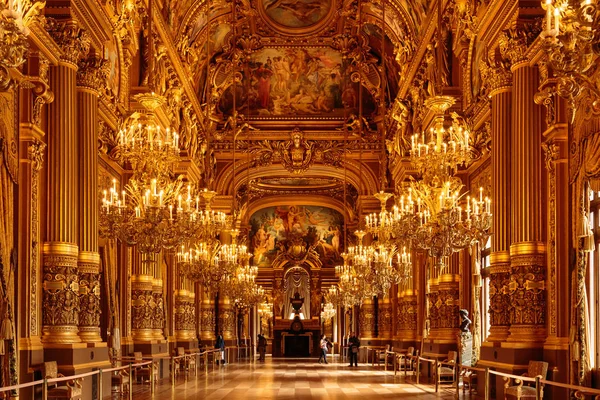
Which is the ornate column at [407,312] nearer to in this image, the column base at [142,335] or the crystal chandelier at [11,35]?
the column base at [142,335]

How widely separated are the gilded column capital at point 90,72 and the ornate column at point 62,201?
28.4 inches

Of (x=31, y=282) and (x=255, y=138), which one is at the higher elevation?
(x=255, y=138)

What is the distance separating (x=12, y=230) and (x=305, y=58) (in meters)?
22.8

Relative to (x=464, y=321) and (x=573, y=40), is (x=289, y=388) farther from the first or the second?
(x=573, y=40)

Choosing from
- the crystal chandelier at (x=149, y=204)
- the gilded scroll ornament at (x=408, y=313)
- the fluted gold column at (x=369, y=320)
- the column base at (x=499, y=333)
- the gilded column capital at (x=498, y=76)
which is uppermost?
the gilded column capital at (x=498, y=76)

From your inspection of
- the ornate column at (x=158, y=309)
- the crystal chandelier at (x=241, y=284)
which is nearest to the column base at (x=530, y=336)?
the ornate column at (x=158, y=309)

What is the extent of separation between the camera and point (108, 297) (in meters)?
21.8

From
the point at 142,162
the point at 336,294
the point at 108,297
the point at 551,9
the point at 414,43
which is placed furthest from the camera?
the point at 336,294

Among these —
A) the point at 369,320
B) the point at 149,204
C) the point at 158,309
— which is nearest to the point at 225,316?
the point at 369,320

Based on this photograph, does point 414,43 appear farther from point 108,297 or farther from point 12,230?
point 12,230

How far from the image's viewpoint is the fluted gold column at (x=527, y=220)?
15.4 meters

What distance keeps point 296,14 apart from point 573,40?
2577cm

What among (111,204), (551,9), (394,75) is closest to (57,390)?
(111,204)

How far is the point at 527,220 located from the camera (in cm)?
1570
